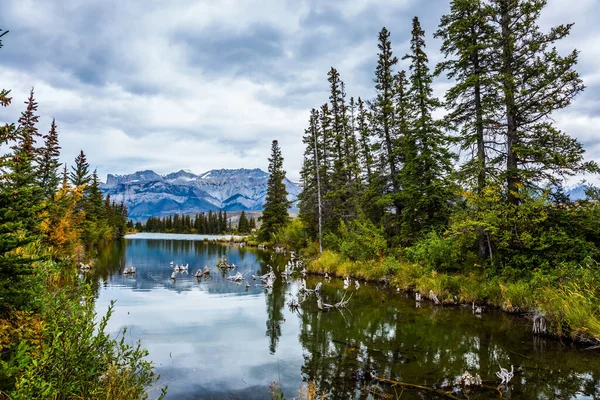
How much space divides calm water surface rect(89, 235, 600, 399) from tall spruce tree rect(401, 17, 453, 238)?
7.15 m

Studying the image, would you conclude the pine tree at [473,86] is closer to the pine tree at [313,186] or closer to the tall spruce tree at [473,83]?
the tall spruce tree at [473,83]

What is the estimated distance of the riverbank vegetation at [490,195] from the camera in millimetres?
13180

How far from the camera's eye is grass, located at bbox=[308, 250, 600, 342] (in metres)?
9.98

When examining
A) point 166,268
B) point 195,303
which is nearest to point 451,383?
point 195,303

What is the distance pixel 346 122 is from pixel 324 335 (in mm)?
27732

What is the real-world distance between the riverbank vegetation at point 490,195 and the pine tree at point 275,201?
2856cm

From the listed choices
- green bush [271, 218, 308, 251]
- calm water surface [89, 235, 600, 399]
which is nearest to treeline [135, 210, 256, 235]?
green bush [271, 218, 308, 251]

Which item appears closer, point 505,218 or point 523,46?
point 505,218

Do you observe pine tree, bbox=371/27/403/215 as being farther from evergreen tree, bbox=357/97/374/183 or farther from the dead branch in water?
the dead branch in water

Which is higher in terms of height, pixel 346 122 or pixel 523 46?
pixel 346 122

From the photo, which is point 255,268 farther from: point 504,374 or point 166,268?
point 504,374

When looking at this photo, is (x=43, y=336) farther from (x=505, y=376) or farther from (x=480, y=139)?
(x=480, y=139)

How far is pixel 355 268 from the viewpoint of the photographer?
77.4ft

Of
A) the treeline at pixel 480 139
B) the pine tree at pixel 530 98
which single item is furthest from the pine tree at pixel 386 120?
the pine tree at pixel 530 98
